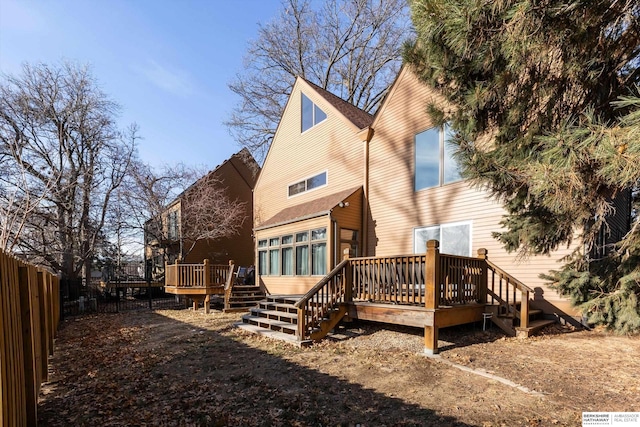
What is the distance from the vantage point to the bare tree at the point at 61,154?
14.3 m

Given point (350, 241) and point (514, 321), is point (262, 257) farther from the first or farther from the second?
point (514, 321)

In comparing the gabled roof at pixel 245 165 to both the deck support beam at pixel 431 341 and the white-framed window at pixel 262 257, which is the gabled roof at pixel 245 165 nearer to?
the white-framed window at pixel 262 257

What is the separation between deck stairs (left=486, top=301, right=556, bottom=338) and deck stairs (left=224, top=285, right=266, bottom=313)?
8630mm

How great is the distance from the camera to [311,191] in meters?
13.7

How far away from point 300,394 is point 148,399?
2.05 meters

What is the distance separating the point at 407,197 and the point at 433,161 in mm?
1349

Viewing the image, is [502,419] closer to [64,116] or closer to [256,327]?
[256,327]

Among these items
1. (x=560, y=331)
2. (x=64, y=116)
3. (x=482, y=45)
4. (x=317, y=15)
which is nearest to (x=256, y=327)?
(x=560, y=331)

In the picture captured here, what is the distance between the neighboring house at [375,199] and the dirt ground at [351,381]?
2.38m

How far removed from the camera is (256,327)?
8656 millimetres

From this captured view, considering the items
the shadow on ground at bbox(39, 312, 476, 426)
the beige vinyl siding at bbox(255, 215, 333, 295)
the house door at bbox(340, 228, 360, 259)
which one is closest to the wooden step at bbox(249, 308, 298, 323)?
the shadow on ground at bbox(39, 312, 476, 426)

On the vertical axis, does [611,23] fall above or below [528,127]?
above

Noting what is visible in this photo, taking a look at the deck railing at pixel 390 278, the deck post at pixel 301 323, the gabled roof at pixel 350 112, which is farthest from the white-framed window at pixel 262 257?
the deck railing at pixel 390 278

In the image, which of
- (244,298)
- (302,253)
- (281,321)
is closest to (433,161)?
(302,253)
